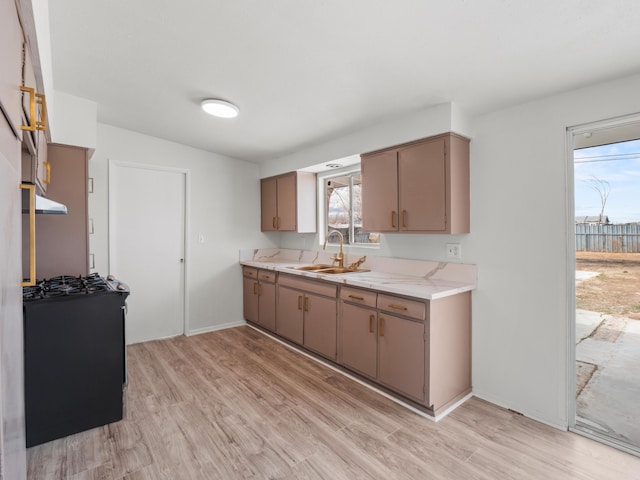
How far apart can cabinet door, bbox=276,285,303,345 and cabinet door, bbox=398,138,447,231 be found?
1388 mm

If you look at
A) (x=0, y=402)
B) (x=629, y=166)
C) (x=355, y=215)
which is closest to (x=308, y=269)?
(x=355, y=215)

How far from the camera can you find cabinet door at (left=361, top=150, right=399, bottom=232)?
2830 mm

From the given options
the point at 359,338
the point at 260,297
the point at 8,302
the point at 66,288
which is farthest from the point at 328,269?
the point at 8,302

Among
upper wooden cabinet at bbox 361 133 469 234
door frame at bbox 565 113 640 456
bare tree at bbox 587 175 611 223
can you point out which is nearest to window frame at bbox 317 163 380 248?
upper wooden cabinet at bbox 361 133 469 234

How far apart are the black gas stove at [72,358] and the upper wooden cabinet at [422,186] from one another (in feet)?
7.01

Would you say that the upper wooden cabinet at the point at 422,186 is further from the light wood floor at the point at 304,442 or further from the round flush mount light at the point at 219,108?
the light wood floor at the point at 304,442

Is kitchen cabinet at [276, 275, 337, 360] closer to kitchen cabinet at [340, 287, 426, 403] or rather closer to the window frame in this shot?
kitchen cabinet at [340, 287, 426, 403]

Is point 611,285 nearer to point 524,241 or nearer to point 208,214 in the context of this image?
point 524,241

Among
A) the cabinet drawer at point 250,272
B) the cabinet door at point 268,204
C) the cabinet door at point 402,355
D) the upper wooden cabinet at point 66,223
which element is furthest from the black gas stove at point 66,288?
the cabinet door at point 268,204

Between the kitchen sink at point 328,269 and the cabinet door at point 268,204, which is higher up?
the cabinet door at point 268,204

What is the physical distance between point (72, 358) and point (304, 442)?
159cm

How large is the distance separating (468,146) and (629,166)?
→ 974 mm

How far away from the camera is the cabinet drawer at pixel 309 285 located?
3.03 m

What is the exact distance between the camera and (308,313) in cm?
331
